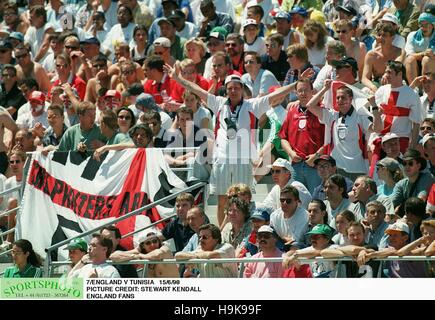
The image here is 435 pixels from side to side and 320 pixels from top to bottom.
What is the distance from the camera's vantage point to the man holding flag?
1530cm

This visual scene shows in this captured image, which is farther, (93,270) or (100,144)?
(100,144)

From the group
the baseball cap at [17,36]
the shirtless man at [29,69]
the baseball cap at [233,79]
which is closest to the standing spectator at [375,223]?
the baseball cap at [233,79]

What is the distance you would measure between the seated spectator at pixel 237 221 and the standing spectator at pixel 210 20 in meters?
5.31

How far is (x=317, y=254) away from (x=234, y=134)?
8.90ft

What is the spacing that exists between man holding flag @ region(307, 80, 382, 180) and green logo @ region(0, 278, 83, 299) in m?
3.07

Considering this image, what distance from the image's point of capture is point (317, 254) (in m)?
13.4

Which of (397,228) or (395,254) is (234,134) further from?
(395,254)

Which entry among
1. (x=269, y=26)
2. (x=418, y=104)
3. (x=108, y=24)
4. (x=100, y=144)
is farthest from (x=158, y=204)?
(x=108, y=24)

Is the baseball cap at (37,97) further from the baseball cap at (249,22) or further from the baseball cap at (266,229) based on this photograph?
the baseball cap at (266,229)

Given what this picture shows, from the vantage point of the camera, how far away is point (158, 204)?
15648 millimetres

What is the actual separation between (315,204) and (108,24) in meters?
7.94

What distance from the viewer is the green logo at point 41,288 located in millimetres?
14227

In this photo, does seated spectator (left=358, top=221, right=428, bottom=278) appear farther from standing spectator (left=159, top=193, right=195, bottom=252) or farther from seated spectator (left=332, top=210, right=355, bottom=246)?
standing spectator (left=159, top=193, right=195, bottom=252)
